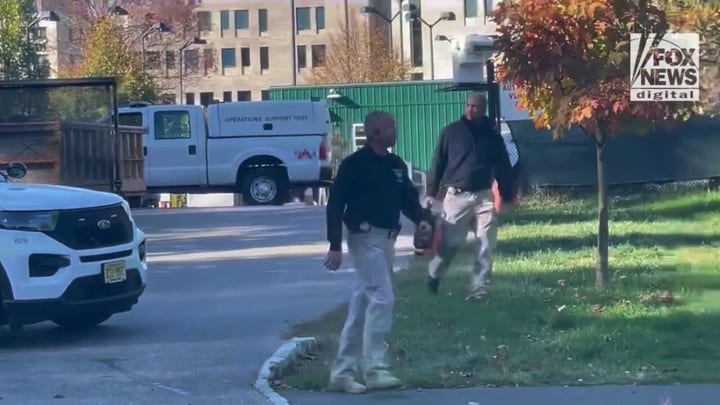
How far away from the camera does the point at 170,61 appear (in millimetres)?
48188

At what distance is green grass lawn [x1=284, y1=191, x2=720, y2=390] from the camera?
9789 mm

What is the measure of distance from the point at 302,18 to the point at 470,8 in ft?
22.6

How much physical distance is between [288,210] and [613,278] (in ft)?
43.3

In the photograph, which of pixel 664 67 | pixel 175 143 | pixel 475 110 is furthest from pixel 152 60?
pixel 475 110

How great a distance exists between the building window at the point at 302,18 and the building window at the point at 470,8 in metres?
5.53

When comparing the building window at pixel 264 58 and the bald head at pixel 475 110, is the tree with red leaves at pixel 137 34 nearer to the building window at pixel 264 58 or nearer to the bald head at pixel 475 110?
the building window at pixel 264 58

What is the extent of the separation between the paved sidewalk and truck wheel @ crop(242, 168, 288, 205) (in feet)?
65.1

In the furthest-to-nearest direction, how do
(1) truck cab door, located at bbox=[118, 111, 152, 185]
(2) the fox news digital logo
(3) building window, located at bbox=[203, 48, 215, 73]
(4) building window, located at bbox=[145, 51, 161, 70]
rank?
(3) building window, located at bbox=[203, 48, 215, 73] < (4) building window, located at bbox=[145, 51, 161, 70] < (1) truck cab door, located at bbox=[118, 111, 152, 185] < (2) the fox news digital logo

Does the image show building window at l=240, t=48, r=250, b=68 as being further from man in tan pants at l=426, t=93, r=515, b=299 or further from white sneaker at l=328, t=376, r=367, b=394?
white sneaker at l=328, t=376, r=367, b=394

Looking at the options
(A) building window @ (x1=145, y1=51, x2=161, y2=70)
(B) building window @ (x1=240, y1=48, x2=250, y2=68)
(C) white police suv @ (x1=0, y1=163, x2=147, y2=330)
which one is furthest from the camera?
(B) building window @ (x1=240, y1=48, x2=250, y2=68)

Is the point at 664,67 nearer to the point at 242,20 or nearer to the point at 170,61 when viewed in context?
the point at 242,20

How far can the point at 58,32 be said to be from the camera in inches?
1998

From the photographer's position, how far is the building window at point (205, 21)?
136 ft

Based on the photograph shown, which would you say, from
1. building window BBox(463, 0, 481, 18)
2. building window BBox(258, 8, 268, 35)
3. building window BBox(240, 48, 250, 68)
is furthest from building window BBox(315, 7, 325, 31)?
building window BBox(258, 8, 268, 35)
